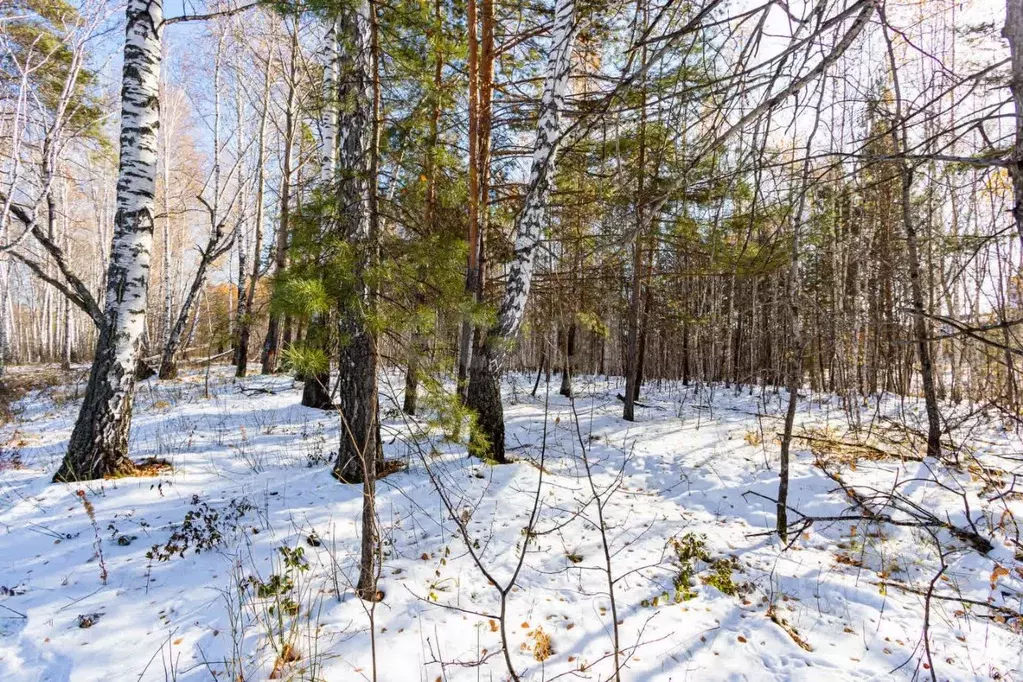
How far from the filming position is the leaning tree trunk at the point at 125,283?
4.46 meters

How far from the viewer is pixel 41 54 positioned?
8070mm

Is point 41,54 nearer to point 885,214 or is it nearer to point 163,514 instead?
point 163,514

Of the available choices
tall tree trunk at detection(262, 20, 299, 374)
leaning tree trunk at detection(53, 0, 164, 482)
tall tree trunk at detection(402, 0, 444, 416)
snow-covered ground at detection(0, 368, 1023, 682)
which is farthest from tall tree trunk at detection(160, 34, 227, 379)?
tall tree trunk at detection(402, 0, 444, 416)

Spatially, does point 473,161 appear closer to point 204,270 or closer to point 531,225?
point 531,225

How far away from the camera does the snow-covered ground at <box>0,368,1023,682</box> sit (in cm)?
250

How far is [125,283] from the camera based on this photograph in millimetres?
4500

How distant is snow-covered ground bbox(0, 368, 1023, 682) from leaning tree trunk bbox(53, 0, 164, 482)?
0.42m

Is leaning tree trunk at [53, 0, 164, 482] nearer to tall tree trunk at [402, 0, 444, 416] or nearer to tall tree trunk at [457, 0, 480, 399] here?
tall tree trunk at [402, 0, 444, 416]

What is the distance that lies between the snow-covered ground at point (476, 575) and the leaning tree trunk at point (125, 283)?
0.42 meters

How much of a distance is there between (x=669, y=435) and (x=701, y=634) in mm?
5184

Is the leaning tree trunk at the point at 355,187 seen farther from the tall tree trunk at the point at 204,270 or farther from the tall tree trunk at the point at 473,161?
the tall tree trunk at the point at 204,270

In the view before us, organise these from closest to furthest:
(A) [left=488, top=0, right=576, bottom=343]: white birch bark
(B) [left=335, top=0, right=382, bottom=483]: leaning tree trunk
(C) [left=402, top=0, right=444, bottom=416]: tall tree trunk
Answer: (C) [left=402, top=0, right=444, bottom=416]: tall tree trunk → (B) [left=335, top=0, right=382, bottom=483]: leaning tree trunk → (A) [left=488, top=0, right=576, bottom=343]: white birch bark

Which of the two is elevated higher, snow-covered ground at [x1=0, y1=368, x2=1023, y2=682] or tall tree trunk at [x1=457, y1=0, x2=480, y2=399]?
tall tree trunk at [x1=457, y1=0, x2=480, y2=399]

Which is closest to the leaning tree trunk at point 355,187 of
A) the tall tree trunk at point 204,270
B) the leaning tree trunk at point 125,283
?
the leaning tree trunk at point 125,283
